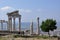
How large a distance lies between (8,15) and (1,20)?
5.98m

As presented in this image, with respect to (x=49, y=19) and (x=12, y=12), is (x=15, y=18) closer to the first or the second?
(x=12, y=12)

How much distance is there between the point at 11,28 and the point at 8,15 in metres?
3.29

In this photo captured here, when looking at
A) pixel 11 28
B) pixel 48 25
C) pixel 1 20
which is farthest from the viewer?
pixel 1 20

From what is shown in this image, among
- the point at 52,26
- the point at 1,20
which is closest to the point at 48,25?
the point at 52,26

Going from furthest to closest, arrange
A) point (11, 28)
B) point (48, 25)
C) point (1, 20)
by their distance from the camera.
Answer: point (1, 20) < point (11, 28) < point (48, 25)

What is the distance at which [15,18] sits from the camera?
59500mm

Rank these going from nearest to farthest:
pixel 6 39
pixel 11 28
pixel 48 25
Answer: pixel 6 39 → pixel 48 25 → pixel 11 28

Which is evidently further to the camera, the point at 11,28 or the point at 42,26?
the point at 11,28

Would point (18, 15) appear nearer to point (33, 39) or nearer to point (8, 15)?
point (8, 15)

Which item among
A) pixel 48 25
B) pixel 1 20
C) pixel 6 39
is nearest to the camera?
pixel 6 39

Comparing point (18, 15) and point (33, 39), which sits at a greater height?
point (18, 15)

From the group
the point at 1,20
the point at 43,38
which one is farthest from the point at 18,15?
the point at 43,38

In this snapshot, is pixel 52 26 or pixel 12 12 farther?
pixel 12 12

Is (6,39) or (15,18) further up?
(15,18)
